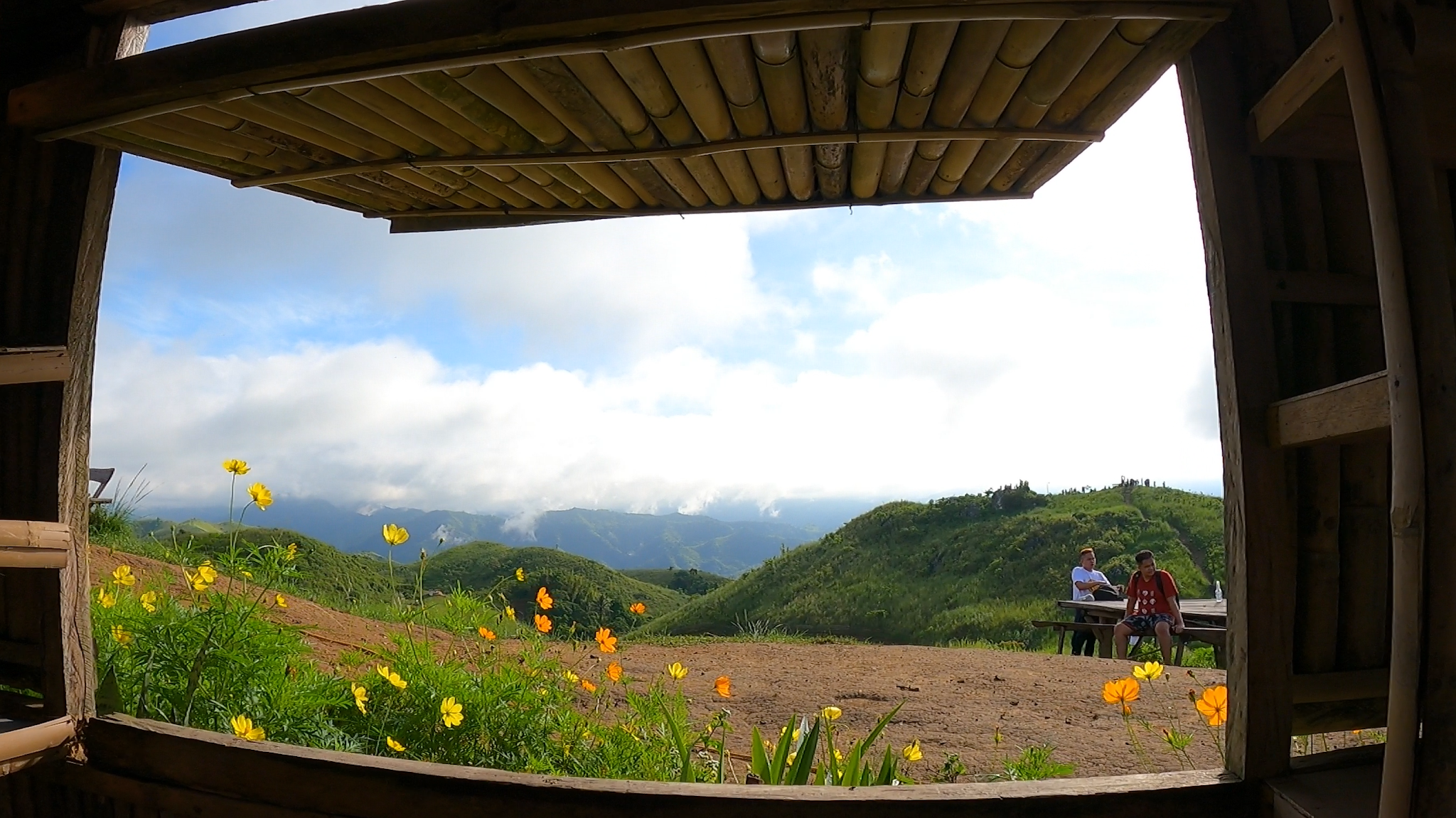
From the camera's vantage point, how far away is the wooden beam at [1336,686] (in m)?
1.66

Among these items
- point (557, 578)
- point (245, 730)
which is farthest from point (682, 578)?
point (245, 730)

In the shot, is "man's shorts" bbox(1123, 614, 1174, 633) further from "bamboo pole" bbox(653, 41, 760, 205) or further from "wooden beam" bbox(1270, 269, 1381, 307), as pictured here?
"bamboo pole" bbox(653, 41, 760, 205)

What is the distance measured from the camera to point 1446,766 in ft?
4.00

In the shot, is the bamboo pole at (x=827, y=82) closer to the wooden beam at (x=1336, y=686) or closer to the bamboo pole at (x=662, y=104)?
the bamboo pole at (x=662, y=104)

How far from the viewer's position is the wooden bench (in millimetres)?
5914

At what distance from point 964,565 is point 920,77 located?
11946mm

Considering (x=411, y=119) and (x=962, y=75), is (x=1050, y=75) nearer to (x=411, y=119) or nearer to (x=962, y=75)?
(x=962, y=75)

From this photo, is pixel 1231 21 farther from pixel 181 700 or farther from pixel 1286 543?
pixel 181 700

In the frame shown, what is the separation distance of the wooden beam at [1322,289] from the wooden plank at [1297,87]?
28 cm

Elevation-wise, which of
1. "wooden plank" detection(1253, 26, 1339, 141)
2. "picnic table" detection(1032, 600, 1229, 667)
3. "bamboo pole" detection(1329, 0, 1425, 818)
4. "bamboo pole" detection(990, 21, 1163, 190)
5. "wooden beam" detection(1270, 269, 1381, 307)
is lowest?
"picnic table" detection(1032, 600, 1229, 667)

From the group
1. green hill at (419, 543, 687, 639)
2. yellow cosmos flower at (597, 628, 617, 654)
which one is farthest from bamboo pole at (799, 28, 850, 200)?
green hill at (419, 543, 687, 639)

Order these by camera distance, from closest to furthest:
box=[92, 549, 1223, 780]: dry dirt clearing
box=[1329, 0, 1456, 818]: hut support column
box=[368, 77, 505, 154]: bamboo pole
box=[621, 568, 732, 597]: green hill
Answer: box=[1329, 0, 1456, 818]: hut support column < box=[368, 77, 505, 154]: bamboo pole < box=[92, 549, 1223, 780]: dry dirt clearing < box=[621, 568, 732, 597]: green hill

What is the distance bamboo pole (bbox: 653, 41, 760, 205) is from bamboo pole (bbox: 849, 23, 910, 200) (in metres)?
0.32

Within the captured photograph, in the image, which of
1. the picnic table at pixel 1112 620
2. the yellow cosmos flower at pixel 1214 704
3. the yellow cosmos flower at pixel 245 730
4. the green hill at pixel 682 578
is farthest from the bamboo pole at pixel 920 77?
the green hill at pixel 682 578
